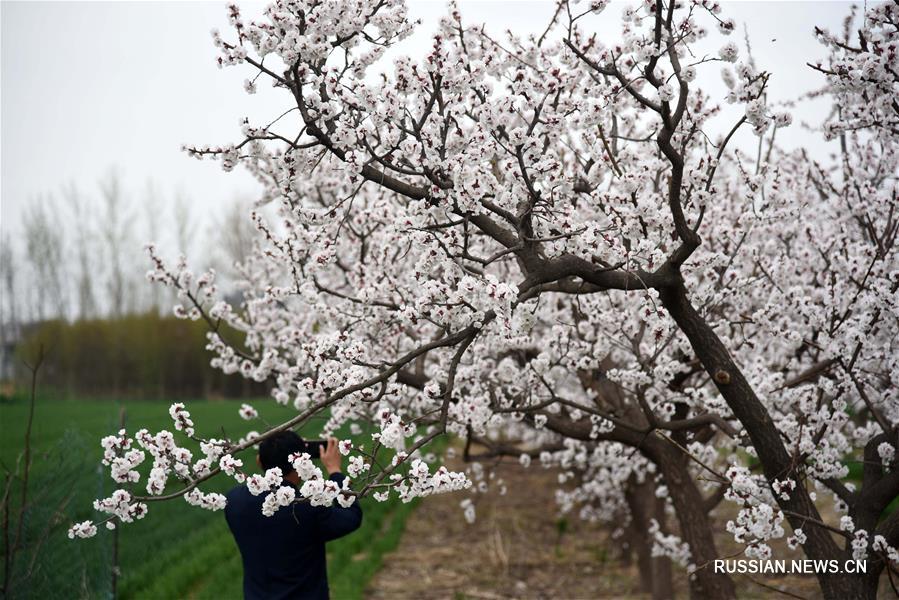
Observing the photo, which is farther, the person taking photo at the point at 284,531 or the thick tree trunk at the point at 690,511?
the thick tree trunk at the point at 690,511

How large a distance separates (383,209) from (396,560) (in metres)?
5.49

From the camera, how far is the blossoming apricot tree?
120 inches

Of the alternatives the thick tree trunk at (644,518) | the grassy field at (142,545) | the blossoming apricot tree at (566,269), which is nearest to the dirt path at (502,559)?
the grassy field at (142,545)

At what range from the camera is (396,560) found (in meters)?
9.02

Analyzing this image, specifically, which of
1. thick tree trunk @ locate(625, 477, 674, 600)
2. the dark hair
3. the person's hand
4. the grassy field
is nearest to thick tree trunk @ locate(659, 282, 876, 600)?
the person's hand

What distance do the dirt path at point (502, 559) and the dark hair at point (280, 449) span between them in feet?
13.5

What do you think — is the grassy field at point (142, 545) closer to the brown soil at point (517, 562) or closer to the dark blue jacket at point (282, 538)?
the brown soil at point (517, 562)

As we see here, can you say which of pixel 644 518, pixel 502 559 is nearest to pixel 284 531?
pixel 644 518

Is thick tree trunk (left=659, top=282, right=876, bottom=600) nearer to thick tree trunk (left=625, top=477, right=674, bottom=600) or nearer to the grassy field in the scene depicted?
thick tree trunk (left=625, top=477, right=674, bottom=600)

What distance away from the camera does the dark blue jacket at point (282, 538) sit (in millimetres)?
3795

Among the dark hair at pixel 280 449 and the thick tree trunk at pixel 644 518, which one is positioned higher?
the dark hair at pixel 280 449

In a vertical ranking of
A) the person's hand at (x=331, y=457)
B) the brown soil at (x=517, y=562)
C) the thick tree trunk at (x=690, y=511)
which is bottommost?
the brown soil at (x=517, y=562)

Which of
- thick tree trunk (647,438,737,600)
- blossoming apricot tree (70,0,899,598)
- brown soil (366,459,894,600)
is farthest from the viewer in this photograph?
brown soil (366,459,894,600)

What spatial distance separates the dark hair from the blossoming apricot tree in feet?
0.99
